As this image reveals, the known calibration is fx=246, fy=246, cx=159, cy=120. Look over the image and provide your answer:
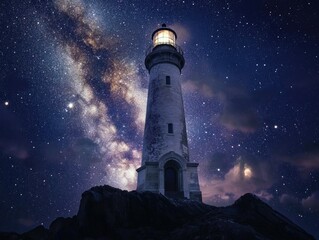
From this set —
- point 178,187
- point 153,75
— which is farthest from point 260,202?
point 153,75

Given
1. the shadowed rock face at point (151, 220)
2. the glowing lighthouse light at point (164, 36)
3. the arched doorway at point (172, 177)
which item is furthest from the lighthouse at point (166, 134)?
the shadowed rock face at point (151, 220)

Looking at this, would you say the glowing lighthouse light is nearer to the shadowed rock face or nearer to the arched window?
the arched window

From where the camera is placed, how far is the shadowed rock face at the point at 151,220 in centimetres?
744

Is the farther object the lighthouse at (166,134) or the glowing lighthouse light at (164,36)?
the glowing lighthouse light at (164,36)

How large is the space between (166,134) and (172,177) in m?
3.02

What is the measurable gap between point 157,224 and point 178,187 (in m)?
7.50

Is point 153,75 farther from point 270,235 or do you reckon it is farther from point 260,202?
point 270,235

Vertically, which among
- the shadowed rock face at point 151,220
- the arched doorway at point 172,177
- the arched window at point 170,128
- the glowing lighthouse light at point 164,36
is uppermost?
the glowing lighthouse light at point 164,36

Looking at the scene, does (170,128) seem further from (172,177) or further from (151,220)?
(151,220)

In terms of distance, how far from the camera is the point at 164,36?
22.8 metres

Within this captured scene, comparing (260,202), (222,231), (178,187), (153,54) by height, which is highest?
(153,54)

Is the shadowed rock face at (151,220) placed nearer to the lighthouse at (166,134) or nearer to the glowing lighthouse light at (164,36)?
the lighthouse at (166,134)

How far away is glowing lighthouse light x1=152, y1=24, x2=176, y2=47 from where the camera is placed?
22516 millimetres

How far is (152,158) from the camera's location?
55.7ft
